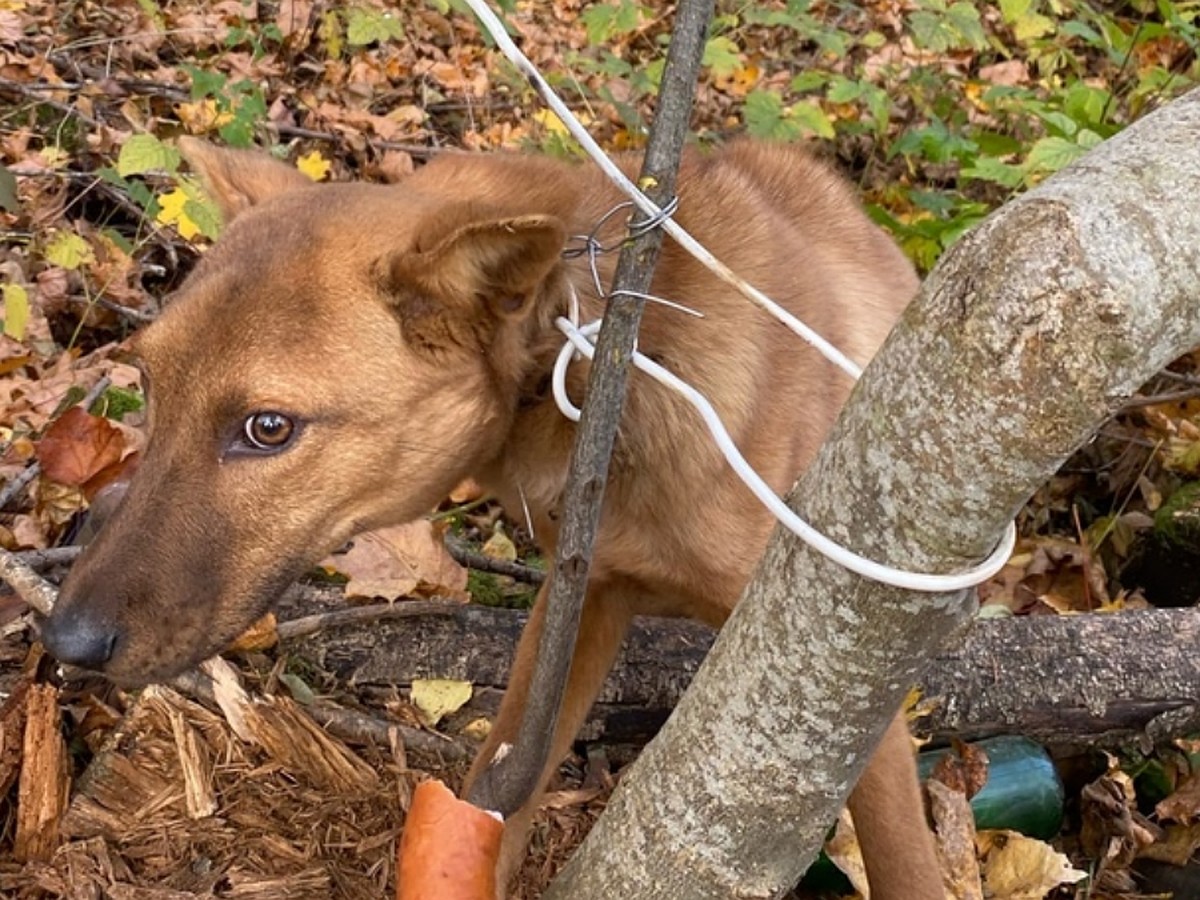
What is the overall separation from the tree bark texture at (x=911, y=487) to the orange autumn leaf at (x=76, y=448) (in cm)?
208

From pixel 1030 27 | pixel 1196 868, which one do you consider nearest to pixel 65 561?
pixel 1196 868

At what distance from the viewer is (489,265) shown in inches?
92.1

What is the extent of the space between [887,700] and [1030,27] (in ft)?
14.0

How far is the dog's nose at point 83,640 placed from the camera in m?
2.33

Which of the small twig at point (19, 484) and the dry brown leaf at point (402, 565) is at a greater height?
the dry brown leaf at point (402, 565)

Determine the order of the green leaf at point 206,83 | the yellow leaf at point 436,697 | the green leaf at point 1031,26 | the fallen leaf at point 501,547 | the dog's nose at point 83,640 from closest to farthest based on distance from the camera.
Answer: the dog's nose at point 83,640
the yellow leaf at point 436,697
the fallen leaf at point 501,547
the green leaf at point 206,83
the green leaf at point 1031,26

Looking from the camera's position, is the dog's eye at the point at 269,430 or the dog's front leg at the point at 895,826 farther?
the dog's front leg at the point at 895,826

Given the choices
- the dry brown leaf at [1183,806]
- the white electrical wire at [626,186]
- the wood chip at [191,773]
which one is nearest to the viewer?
the white electrical wire at [626,186]

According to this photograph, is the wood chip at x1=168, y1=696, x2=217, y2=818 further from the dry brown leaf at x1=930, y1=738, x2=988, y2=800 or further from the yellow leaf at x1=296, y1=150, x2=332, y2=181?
the yellow leaf at x1=296, y1=150, x2=332, y2=181

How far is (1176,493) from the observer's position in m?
4.67

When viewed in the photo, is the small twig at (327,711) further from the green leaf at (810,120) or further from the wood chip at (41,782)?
the green leaf at (810,120)

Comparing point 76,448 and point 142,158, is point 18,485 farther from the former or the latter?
point 142,158

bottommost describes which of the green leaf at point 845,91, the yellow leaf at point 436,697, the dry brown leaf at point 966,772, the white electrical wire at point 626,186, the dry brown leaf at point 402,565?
the yellow leaf at point 436,697

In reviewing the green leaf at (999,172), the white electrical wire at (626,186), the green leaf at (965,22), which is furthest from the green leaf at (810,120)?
the white electrical wire at (626,186)
